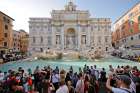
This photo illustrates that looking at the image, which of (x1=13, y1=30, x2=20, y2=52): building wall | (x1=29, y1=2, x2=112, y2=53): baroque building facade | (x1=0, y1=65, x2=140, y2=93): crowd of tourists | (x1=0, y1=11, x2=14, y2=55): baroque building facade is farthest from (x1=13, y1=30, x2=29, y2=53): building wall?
(x1=0, y1=65, x2=140, y2=93): crowd of tourists

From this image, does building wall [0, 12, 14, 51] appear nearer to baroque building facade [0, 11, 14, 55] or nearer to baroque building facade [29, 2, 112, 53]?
baroque building facade [0, 11, 14, 55]

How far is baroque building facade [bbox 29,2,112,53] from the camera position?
256 feet

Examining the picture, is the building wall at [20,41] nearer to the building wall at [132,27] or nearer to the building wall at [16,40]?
the building wall at [16,40]

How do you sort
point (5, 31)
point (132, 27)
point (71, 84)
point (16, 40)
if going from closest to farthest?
point (71, 84), point (5, 31), point (132, 27), point (16, 40)

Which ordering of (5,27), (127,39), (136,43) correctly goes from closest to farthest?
(5,27) < (136,43) < (127,39)

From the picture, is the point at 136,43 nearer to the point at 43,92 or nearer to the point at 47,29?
the point at 47,29

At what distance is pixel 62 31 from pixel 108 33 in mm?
15144

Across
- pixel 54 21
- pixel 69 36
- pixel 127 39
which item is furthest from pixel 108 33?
pixel 54 21

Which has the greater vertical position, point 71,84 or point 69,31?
point 69,31

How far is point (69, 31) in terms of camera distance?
3159 inches

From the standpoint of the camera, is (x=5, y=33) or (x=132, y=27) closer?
(x=5, y=33)

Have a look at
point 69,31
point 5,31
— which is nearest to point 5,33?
point 5,31

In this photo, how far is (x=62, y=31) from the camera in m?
77.6

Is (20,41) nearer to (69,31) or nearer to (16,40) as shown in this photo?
(16,40)
